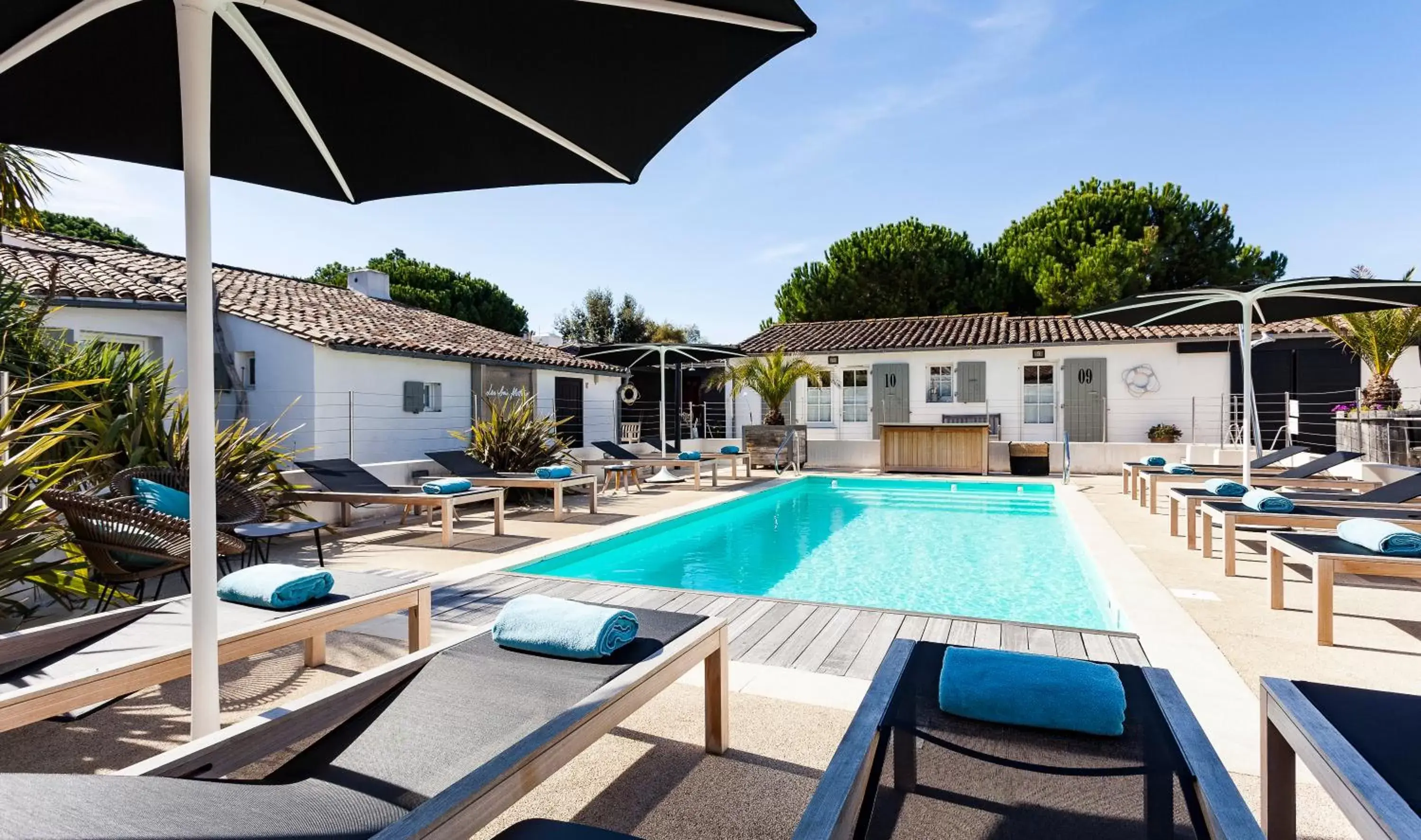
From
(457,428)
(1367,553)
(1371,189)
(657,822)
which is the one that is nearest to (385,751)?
(657,822)

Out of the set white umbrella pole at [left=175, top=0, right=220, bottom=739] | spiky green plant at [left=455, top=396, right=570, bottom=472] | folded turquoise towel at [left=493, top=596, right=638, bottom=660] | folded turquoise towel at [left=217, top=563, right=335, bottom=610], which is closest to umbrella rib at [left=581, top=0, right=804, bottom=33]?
white umbrella pole at [left=175, top=0, right=220, bottom=739]

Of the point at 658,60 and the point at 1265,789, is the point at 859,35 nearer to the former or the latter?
the point at 658,60

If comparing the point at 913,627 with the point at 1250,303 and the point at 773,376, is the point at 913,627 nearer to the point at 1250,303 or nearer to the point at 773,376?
the point at 1250,303

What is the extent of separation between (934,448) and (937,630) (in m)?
10.9

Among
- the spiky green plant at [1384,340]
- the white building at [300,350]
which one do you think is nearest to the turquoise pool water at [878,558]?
the spiky green plant at [1384,340]

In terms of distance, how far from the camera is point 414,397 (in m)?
12.3

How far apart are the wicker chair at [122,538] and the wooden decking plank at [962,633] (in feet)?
14.2

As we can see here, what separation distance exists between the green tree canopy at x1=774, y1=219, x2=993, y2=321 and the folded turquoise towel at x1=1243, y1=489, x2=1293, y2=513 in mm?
21950

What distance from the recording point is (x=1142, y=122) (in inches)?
582

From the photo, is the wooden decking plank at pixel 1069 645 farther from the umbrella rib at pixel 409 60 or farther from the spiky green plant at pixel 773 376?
the spiky green plant at pixel 773 376

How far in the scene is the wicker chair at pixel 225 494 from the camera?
17.1 feet

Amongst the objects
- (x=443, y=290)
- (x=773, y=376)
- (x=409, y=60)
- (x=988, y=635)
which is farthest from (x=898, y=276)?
(x=409, y=60)

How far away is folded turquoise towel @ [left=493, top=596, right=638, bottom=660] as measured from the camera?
2.45 meters

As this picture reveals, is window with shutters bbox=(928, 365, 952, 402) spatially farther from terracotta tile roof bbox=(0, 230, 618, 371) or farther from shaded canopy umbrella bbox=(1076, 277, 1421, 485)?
shaded canopy umbrella bbox=(1076, 277, 1421, 485)
